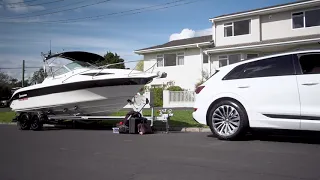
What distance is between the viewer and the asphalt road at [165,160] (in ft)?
15.7

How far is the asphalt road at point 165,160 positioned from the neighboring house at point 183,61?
2084 cm

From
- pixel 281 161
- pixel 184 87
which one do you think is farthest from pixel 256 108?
pixel 184 87

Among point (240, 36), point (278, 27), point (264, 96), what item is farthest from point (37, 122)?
point (278, 27)

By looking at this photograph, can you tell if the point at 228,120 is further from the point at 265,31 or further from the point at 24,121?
the point at 265,31

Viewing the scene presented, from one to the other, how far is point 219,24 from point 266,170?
2379 cm

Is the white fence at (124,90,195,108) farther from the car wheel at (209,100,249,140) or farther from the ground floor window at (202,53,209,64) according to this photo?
the car wheel at (209,100,249,140)

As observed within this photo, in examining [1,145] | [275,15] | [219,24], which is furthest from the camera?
[219,24]

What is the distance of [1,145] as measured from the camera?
26.9 feet

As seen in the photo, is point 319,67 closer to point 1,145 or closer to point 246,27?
point 1,145

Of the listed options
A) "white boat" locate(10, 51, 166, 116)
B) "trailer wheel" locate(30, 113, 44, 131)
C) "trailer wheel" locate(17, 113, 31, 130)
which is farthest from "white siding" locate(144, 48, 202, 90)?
"trailer wheel" locate(30, 113, 44, 131)

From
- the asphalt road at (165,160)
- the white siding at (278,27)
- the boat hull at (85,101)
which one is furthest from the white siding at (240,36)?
the asphalt road at (165,160)

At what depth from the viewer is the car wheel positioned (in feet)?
24.2

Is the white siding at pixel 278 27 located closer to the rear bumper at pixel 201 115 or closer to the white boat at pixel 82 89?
the white boat at pixel 82 89

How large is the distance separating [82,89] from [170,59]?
19997mm
